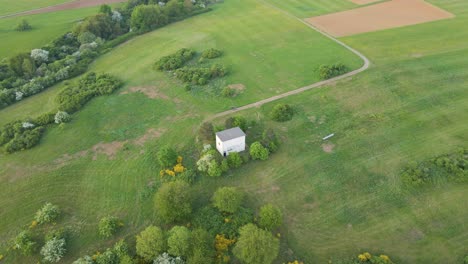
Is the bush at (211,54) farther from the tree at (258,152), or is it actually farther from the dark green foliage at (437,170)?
the dark green foliage at (437,170)

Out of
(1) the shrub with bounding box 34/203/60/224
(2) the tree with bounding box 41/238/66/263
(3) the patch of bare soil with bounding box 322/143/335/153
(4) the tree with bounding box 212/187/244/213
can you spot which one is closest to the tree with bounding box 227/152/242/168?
(4) the tree with bounding box 212/187/244/213

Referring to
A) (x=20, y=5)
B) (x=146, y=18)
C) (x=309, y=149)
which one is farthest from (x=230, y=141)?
(x=20, y=5)

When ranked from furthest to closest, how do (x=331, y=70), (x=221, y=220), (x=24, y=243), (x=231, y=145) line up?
(x=331, y=70) → (x=231, y=145) → (x=221, y=220) → (x=24, y=243)

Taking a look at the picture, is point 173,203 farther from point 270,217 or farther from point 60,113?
point 60,113

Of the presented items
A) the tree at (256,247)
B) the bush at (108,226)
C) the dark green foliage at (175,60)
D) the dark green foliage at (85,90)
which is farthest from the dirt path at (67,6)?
the tree at (256,247)

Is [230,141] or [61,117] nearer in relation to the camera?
[230,141]

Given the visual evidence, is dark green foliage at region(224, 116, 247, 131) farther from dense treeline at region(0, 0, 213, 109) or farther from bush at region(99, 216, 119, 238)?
dense treeline at region(0, 0, 213, 109)
